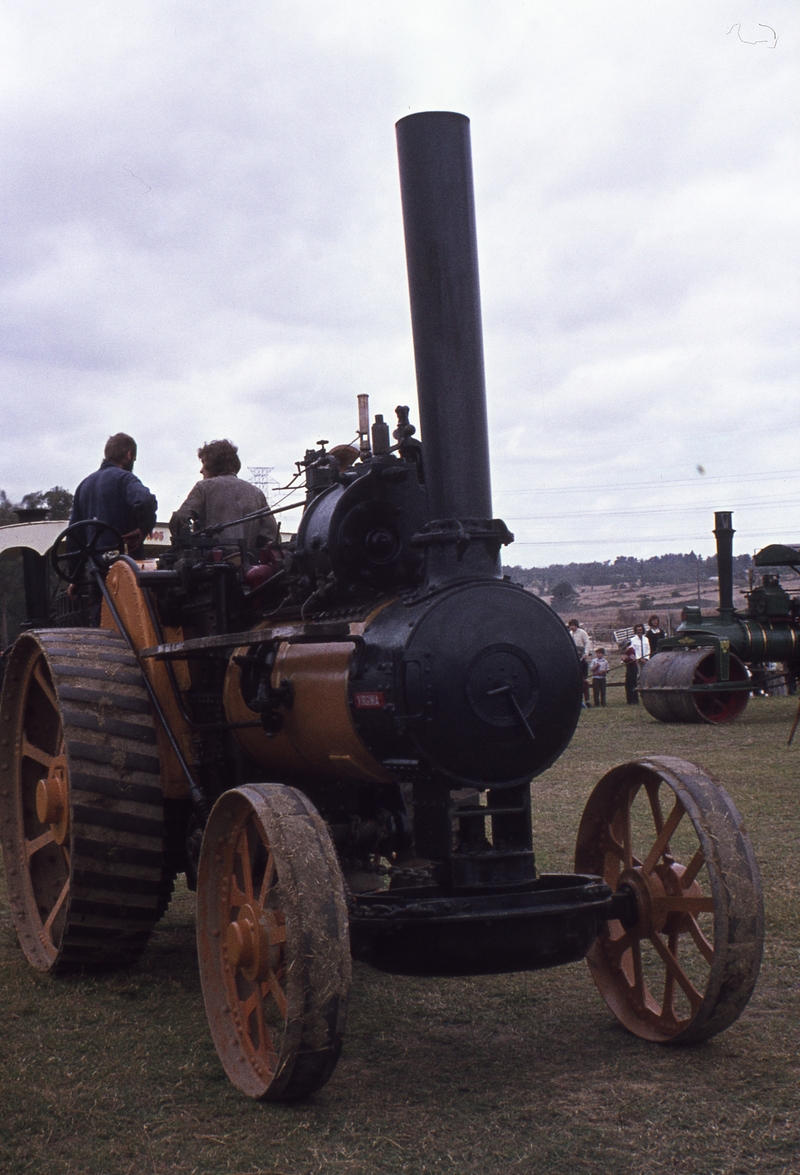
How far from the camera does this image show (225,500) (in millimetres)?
4477

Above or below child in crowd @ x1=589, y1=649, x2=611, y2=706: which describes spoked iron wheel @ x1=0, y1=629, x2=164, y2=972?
above

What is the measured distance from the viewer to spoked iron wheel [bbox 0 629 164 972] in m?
3.62

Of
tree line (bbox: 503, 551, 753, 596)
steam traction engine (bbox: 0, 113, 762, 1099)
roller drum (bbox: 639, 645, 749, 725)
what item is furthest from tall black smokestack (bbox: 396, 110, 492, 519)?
tree line (bbox: 503, 551, 753, 596)

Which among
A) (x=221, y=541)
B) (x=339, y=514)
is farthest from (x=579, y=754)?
(x=339, y=514)

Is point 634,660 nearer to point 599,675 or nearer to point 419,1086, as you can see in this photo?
point 599,675

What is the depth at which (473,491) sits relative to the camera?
10.2ft

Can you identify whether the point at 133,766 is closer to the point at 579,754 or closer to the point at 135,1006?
the point at 135,1006

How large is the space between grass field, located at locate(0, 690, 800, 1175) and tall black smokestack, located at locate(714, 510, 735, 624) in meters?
10.5

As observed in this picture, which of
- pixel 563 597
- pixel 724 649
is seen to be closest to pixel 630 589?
pixel 563 597

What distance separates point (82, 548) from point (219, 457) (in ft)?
2.07

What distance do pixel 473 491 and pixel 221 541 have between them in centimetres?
120

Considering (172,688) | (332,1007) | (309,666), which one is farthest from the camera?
(172,688)

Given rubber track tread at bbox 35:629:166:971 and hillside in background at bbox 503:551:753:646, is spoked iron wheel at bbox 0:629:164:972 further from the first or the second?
hillside in background at bbox 503:551:753:646

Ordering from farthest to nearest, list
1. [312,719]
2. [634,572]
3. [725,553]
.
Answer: [634,572]
[725,553]
[312,719]
